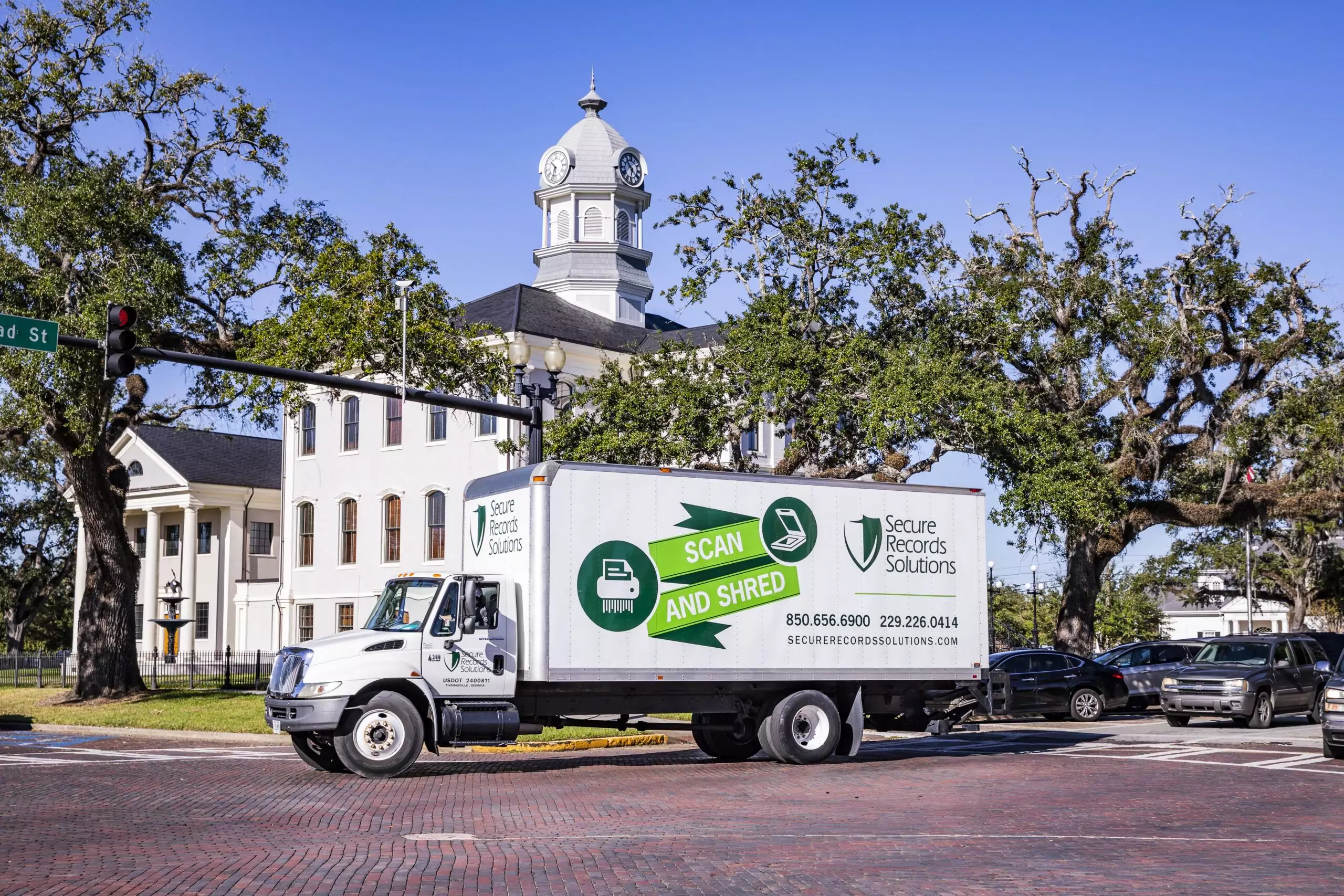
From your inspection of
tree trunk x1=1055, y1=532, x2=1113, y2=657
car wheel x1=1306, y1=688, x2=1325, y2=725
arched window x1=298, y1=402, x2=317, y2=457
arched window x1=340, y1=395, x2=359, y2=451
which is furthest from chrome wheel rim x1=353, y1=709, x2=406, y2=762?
arched window x1=298, y1=402, x2=317, y2=457

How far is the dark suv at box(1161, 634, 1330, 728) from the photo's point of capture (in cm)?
2491

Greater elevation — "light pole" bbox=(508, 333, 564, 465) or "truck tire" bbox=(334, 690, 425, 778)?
"light pole" bbox=(508, 333, 564, 465)

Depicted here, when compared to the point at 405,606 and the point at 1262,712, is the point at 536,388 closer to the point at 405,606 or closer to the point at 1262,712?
the point at 405,606

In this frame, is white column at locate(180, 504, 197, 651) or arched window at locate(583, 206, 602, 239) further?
arched window at locate(583, 206, 602, 239)

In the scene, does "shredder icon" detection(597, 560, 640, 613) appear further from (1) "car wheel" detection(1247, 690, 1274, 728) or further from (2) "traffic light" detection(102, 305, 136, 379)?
(1) "car wheel" detection(1247, 690, 1274, 728)

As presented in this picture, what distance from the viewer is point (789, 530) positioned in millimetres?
18281

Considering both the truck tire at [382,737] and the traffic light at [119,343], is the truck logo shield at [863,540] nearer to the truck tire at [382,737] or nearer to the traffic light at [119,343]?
the truck tire at [382,737]

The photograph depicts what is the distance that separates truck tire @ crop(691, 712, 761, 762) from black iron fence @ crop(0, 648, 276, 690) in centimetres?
2024

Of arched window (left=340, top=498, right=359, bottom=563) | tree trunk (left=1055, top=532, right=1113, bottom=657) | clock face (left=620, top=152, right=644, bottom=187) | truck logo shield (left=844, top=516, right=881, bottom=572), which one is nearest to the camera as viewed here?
truck logo shield (left=844, top=516, right=881, bottom=572)

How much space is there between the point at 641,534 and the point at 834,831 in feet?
20.5

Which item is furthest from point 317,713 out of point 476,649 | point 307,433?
point 307,433

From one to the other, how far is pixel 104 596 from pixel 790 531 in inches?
813

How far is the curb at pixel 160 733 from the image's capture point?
78.8 feet

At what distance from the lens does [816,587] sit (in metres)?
18.3
